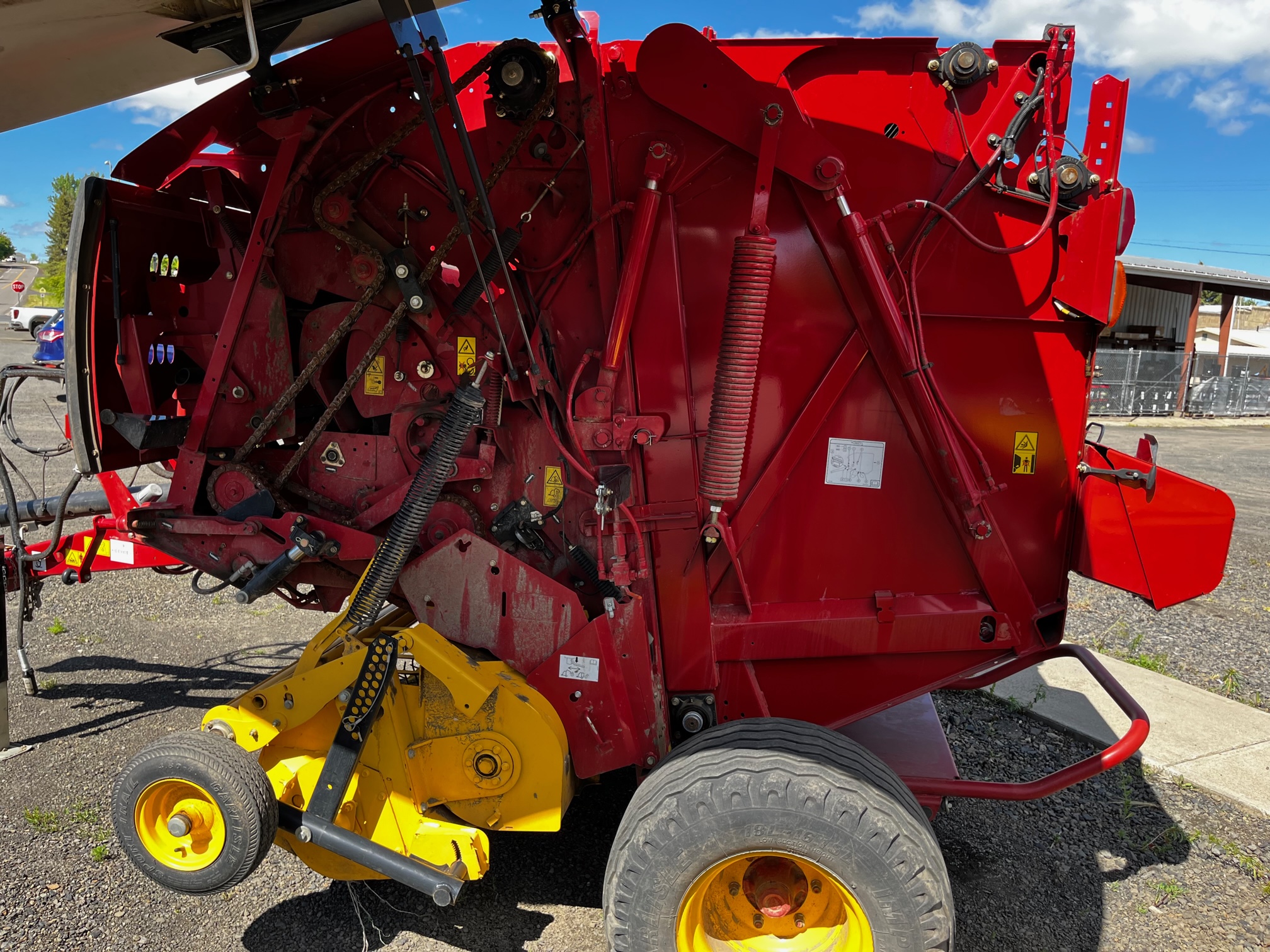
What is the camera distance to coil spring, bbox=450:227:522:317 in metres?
2.79

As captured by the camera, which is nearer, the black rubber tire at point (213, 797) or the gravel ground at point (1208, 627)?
the black rubber tire at point (213, 797)

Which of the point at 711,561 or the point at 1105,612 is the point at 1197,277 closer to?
the point at 1105,612

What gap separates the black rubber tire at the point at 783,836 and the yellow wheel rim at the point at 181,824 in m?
1.38

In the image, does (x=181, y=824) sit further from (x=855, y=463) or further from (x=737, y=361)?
(x=855, y=463)

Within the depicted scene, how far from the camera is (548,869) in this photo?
3.31m

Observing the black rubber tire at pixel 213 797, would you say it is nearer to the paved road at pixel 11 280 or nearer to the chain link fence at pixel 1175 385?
the chain link fence at pixel 1175 385

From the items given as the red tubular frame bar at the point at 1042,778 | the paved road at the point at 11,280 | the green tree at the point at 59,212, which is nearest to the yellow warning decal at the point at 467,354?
the red tubular frame bar at the point at 1042,778

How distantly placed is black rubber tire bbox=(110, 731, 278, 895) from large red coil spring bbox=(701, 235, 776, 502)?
70.3 inches

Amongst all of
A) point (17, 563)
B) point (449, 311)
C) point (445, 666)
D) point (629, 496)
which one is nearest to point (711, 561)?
point (629, 496)

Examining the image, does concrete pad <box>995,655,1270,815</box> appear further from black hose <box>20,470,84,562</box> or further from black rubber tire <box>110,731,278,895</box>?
black hose <box>20,470,84,562</box>

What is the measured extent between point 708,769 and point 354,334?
2.05 m

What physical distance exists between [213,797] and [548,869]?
1.37 metres

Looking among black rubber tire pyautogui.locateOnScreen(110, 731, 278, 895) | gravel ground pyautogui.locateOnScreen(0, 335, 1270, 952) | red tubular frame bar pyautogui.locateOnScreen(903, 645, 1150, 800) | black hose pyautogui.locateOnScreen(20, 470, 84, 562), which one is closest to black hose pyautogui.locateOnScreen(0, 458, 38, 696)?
black hose pyautogui.locateOnScreen(20, 470, 84, 562)

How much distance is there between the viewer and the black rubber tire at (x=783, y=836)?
229 cm
